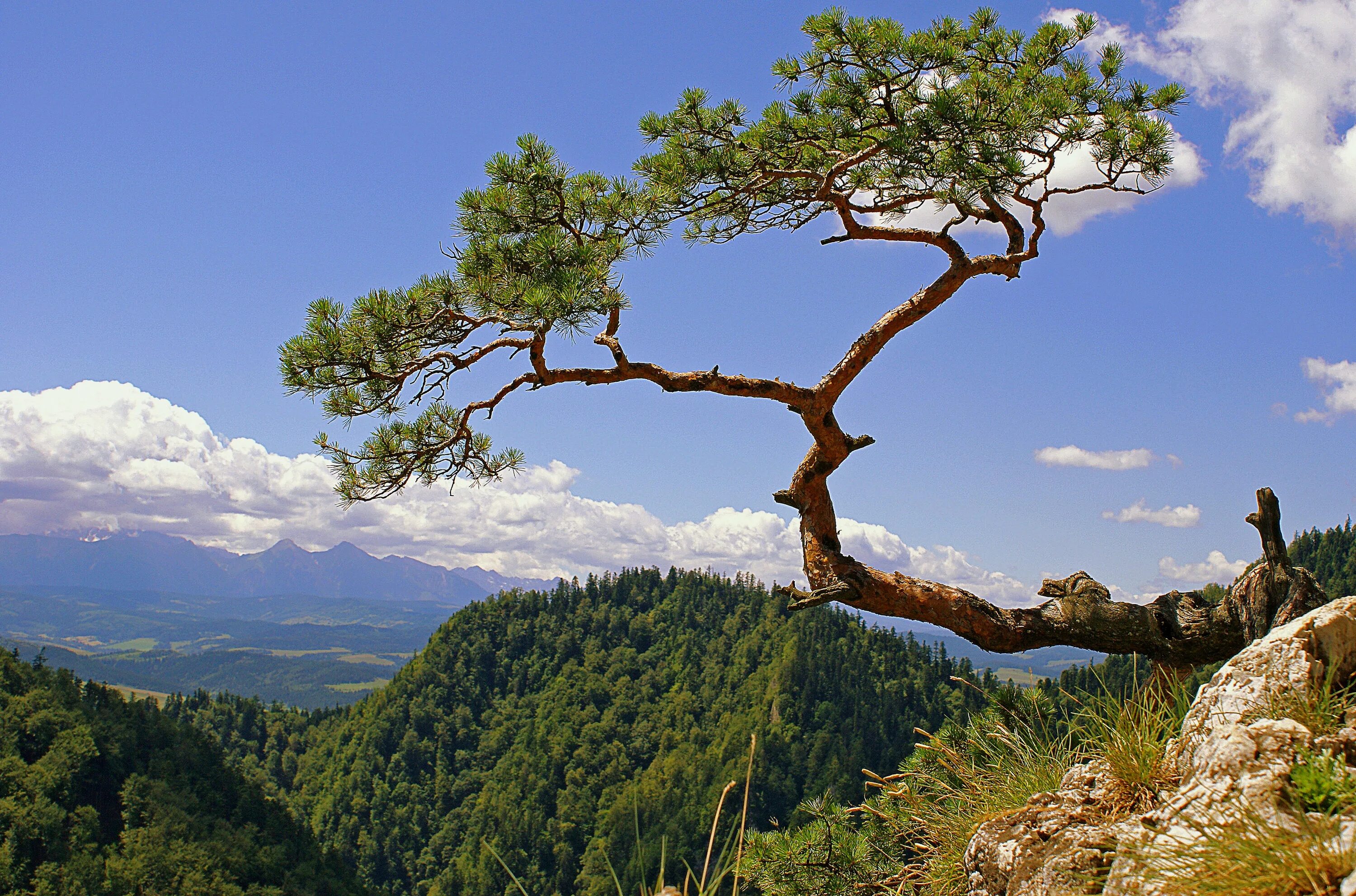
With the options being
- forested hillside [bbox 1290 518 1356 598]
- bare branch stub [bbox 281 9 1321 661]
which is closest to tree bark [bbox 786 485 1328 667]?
bare branch stub [bbox 281 9 1321 661]

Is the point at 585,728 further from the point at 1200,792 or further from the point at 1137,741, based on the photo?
the point at 1200,792

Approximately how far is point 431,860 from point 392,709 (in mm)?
22334

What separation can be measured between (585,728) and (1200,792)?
355ft

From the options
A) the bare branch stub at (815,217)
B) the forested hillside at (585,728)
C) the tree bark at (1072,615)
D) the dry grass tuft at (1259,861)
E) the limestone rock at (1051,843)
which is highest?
the bare branch stub at (815,217)

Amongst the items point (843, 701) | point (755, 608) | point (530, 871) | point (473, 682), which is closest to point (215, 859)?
point (530, 871)

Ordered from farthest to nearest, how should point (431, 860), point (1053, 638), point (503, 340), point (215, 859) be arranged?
point (431, 860) → point (215, 859) → point (503, 340) → point (1053, 638)

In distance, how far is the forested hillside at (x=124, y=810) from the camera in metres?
50.8

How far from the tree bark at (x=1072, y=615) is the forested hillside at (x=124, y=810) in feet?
194

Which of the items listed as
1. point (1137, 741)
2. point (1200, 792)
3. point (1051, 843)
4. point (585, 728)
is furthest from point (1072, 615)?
point (585, 728)

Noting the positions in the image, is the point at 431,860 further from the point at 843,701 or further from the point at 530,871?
the point at 843,701

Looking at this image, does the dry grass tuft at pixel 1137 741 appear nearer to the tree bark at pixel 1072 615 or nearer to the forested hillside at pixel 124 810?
the tree bark at pixel 1072 615

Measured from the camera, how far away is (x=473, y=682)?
122688 millimetres

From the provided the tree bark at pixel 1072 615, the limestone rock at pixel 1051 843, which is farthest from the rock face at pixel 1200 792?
the tree bark at pixel 1072 615

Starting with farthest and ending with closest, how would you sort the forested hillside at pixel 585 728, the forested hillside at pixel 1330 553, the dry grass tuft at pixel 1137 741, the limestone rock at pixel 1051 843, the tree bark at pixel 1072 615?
1. the forested hillside at pixel 585 728
2. the forested hillside at pixel 1330 553
3. the tree bark at pixel 1072 615
4. the dry grass tuft at pixel 1137 741
5. the limestone rock at pixel 1051 843
